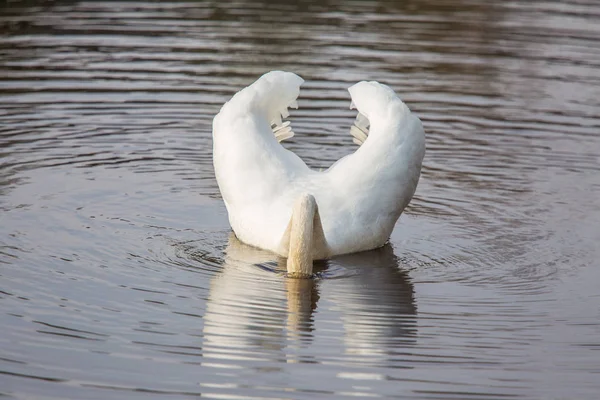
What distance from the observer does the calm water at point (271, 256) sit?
7.89 meters

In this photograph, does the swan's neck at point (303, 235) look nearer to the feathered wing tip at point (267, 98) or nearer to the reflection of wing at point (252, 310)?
the reflection of wing at point (252, 310)

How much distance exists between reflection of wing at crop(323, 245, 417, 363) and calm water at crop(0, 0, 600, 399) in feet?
0.08

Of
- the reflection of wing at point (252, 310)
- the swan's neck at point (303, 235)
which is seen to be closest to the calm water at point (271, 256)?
the reflection of wing at point (252, 310)

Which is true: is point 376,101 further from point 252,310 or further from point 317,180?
point 252,310

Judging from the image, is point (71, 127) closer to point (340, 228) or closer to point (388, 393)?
point (340, 228)

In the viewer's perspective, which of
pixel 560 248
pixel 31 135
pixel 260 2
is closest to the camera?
pixel 560 248

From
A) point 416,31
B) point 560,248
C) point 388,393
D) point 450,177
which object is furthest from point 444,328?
point 416,31

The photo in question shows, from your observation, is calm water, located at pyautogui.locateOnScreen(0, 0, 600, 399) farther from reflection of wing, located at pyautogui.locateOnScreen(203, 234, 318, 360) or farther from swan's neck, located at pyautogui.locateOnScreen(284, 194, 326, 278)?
swan's neck, located at pyautogui.locateOnScreen(284, 194, 326, 278)

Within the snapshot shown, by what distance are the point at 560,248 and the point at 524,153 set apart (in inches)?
135

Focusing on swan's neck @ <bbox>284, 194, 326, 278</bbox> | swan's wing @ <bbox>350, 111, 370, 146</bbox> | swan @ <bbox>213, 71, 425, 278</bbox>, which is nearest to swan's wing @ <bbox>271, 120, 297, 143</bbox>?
swan @ <bbox>213, 71, 425, 278</bbox>

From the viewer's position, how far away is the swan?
396 inches

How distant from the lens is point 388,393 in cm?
750

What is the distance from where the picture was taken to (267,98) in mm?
10930

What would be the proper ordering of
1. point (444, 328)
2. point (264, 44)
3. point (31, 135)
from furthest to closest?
point (264, 44)
point (31, 135)
point (444, 328)
